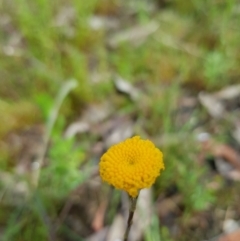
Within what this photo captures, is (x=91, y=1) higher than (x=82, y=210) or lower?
higher

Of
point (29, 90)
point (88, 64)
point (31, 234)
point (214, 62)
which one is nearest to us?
point (31, 234)

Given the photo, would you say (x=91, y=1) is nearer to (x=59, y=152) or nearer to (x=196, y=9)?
(x=196, y=9)

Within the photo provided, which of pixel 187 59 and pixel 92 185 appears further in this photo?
pixel 187 59

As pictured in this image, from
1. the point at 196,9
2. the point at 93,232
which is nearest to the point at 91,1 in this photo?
the point at 196,9

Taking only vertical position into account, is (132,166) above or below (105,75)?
above

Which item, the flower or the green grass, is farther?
the green grass

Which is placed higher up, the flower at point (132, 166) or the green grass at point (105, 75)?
the flower at point (132, 166)

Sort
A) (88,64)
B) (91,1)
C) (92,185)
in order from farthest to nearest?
(91,1) < (88,64) < (92,185)

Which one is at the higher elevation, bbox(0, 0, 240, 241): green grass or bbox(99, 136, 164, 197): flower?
bbox(99, 136, 164, 197): flower
